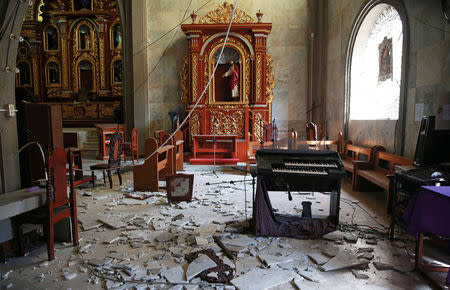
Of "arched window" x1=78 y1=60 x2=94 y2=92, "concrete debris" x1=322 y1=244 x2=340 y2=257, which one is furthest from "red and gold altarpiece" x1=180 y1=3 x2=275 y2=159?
"arched window" x1=78 y1=60 x2=94 y2=92

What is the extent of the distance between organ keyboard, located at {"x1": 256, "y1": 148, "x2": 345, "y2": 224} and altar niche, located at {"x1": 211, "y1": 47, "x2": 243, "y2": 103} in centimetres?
616

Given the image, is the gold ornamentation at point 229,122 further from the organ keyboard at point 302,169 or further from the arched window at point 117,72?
the arched window at point 117,72

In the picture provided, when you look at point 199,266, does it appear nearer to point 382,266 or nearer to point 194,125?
point 382,266

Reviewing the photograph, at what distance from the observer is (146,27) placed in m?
10.0

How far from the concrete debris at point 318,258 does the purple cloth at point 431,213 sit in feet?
2.71

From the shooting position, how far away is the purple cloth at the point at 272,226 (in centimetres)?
354

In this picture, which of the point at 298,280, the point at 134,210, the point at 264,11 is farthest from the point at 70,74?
the point at 298,280

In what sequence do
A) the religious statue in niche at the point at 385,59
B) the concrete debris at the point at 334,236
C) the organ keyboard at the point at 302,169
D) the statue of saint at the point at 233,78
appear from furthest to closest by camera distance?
the statue of saint at the point at 233,78 → the religious statue in niche at the point at 385,59 → the organ keyboard at the point at 302,169 → the concrete debris at the point at 334,236

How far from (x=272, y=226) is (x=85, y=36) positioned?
14.1m

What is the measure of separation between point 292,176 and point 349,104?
4638 millimetres

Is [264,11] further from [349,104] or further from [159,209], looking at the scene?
[159,209]

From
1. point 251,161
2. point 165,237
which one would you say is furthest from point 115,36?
point 165,237

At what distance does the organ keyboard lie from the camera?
367 centimetres

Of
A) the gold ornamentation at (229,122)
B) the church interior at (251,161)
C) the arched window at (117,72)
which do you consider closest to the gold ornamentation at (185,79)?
the church interior at (251,161)
